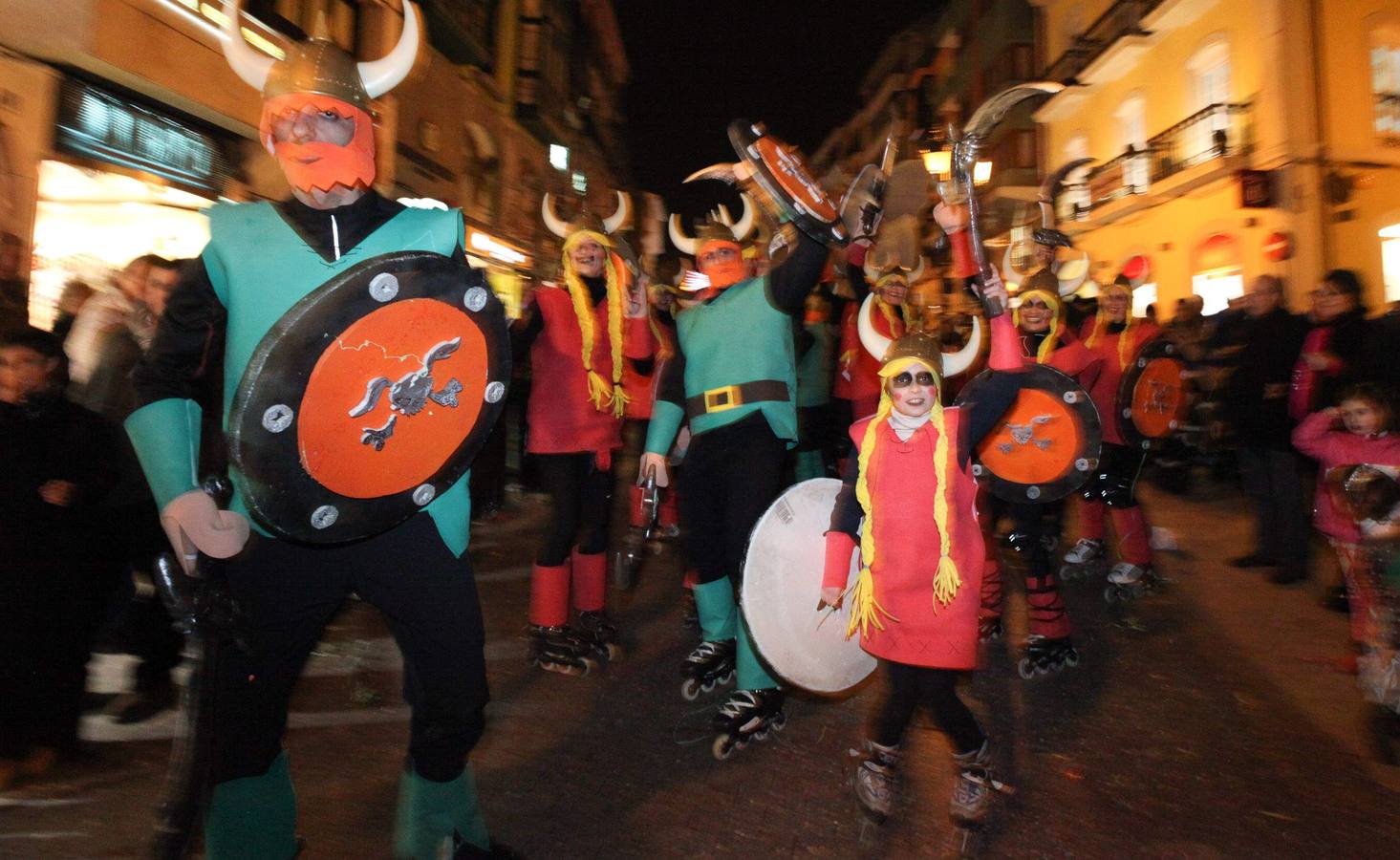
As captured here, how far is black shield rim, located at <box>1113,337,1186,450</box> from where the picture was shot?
555 cm

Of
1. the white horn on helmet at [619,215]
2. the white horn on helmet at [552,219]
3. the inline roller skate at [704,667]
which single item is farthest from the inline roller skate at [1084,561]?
the white horn on helmet at [552,219]

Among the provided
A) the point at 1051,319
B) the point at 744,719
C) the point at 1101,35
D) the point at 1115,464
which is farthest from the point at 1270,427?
the point at 1101,35

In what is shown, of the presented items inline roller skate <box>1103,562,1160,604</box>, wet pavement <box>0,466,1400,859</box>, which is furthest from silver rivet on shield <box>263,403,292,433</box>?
inline roller skate <box>1103,562,1160,604</box>

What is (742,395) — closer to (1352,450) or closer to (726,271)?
(726,271)

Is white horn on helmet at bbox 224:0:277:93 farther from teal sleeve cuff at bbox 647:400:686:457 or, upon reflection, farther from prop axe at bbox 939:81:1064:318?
teal sleeve cuff at bbox 647:400:686:457

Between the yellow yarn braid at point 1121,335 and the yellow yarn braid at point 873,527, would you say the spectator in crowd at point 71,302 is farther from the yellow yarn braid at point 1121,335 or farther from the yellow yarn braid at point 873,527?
the yellow yarn braid at point 1121,335

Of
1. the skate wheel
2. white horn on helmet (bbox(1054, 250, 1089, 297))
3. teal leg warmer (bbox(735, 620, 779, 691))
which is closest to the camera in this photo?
the skate wheel

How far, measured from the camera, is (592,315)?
14.4ft

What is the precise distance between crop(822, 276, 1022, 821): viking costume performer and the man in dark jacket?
14.9 ft

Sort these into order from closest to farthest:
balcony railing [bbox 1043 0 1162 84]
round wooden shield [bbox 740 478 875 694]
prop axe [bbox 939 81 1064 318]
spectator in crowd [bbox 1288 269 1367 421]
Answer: prop axe [bbox 939 81 1064 318] → round wooden shield [bbox 740 478 875 694] → spectator in crowd [bbox 1288 269 1367 421] → balcony railing [bbox 1043 0 1162 84]

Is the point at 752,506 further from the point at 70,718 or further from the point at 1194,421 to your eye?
the point at 1194,421

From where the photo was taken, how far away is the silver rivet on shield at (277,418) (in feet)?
5.63

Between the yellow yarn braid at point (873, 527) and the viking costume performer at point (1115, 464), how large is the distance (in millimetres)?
2931

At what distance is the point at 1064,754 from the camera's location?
3484 millimetres
